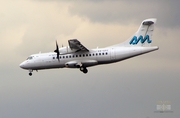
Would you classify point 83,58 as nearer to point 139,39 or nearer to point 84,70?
point 84,70

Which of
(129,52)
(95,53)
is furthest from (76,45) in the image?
(129,52)

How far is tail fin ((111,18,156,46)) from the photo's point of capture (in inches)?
3930

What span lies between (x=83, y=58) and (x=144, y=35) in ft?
25.3

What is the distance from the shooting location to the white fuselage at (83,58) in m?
97.9

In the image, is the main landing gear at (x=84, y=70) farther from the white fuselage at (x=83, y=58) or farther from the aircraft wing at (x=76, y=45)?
the aircraft wing at (x=76, y=45)

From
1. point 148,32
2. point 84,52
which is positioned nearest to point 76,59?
point 84,52

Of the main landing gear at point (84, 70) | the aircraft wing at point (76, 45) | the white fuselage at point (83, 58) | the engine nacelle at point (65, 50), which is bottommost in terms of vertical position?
the main landing gear at point (84, 70)

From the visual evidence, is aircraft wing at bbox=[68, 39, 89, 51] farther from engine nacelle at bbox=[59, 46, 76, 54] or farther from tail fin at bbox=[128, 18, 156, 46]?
tail fin at bbox=[128, 18, 156, 46]

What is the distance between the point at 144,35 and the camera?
100m

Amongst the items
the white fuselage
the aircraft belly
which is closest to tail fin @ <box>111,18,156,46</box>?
the white fuselage

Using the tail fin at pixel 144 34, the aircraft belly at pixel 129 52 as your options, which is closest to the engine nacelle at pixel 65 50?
the aircraft belly at pixel 129 52

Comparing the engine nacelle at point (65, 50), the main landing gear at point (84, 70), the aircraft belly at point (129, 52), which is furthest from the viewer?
the main landing gear at point (84, 70)

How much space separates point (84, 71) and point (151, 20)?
10029 mm

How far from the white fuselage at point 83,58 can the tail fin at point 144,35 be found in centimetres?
182
